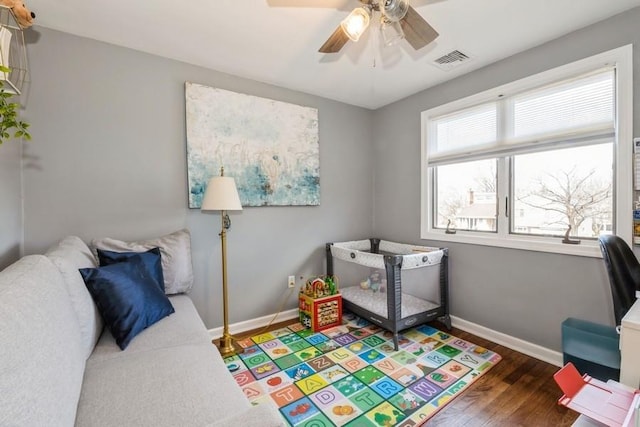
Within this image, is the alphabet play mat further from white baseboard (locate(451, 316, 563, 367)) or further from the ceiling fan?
the ceiling fan

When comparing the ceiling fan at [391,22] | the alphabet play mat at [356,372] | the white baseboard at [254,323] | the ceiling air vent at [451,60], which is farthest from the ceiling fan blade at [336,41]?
the white baseboard at [254,323]

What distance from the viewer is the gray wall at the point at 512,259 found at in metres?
1.94

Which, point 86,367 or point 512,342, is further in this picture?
point 512,342

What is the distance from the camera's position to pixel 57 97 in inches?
78.1

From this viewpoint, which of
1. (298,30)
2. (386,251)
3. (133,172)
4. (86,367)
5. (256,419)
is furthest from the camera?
(386,251)

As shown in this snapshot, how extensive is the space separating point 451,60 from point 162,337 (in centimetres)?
289

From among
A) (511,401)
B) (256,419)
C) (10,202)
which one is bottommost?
(511,401)

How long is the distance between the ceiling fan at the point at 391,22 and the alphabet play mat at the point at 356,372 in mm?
2070

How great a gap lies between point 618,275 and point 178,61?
329cm

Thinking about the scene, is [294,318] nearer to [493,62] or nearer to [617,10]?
[493,62]

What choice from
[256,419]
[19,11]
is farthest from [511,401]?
[19,11]

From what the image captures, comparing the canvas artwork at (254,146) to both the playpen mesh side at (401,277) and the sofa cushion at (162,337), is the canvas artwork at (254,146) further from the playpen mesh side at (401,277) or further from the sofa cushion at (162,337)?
the sofa cushion at (162,337)

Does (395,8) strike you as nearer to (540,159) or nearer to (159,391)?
(540,159)

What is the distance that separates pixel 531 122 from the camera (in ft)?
7.48
